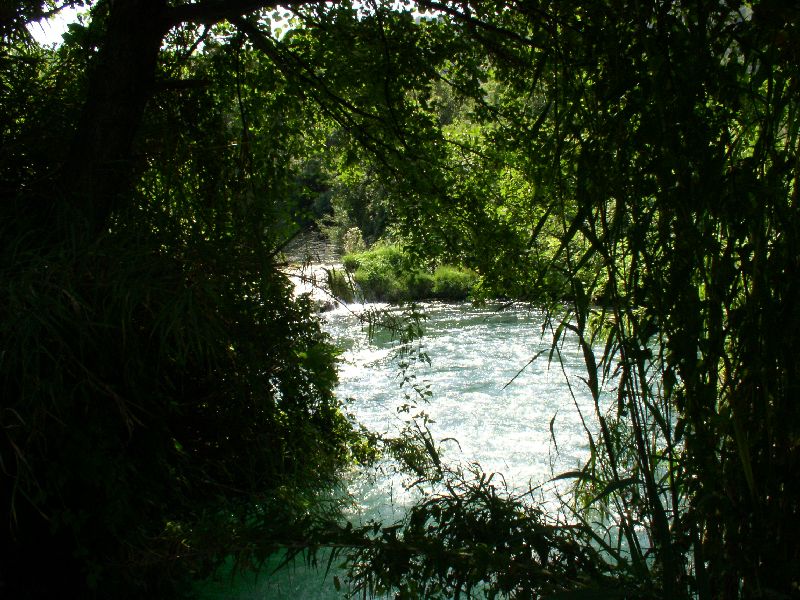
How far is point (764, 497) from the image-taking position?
1282 millimetres

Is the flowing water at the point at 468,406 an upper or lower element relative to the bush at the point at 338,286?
lower

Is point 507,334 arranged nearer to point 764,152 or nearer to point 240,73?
point 240,73

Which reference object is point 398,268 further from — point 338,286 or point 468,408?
point 468,408

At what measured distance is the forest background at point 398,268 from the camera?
1237 mm

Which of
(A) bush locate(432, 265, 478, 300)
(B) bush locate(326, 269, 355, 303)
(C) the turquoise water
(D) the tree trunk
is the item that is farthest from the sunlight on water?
(A) bush locate(432, 265, 478, 300)

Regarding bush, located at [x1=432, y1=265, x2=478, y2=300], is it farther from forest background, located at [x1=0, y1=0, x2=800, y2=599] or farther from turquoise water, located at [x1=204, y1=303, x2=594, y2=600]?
forest background, located at [x1=0, y1=0, x2=800, y2=599]

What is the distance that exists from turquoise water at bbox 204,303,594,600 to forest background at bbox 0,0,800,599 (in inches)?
18.5

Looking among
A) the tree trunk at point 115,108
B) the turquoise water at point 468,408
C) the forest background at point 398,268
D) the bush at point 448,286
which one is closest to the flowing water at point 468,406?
the turquoise water at point 468,408

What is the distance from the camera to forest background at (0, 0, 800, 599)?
1.24m

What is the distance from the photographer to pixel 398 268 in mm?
3904

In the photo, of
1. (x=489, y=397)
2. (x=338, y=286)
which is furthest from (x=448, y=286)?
(x=338, y=286)

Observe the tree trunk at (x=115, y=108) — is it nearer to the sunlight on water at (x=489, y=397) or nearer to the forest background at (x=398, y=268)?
the forest background at (x=398, y=268)

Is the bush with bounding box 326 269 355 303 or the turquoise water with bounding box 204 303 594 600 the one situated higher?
the bush with bounding box 326 269 355 303

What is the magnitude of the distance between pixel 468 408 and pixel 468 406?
71mm
